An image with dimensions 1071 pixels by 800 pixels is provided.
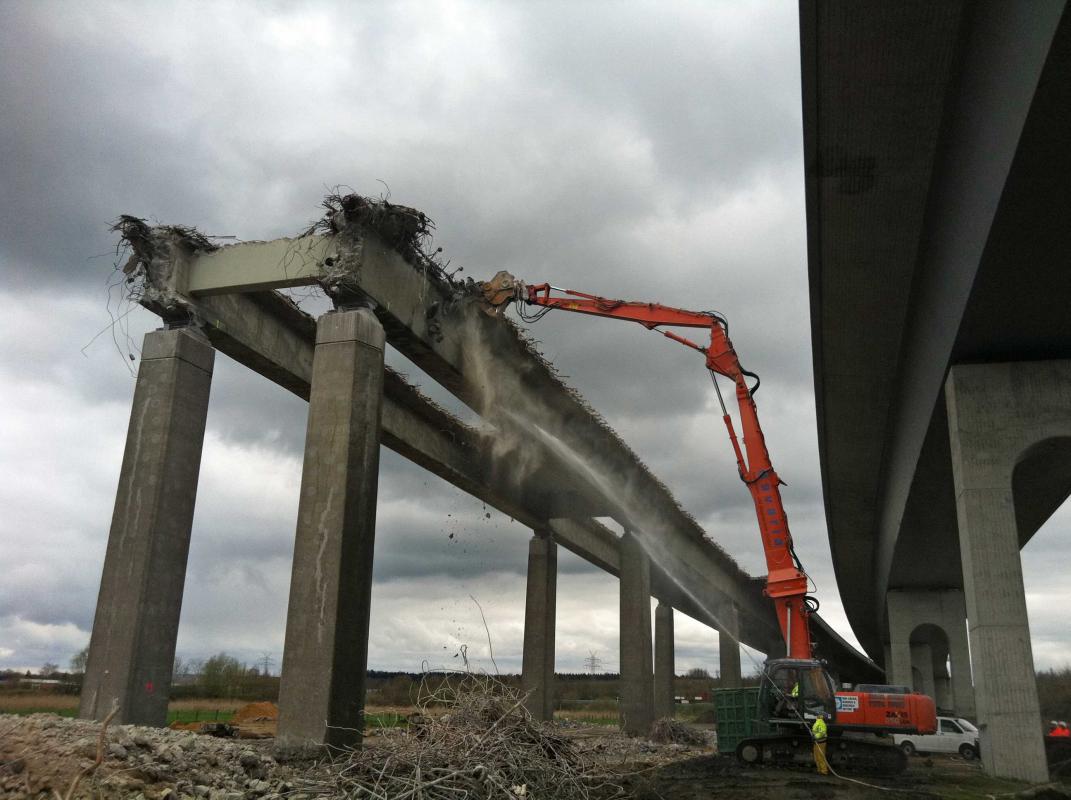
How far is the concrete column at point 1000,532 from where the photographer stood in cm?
1598

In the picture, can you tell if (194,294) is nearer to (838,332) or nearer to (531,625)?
(838,332)

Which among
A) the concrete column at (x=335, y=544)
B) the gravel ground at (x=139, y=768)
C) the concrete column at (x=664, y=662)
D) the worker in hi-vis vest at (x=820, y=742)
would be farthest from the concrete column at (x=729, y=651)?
the gravel ground at (x=139, y=768)

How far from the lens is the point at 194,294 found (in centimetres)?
1791

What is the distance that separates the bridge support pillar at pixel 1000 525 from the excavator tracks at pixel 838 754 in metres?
2.66

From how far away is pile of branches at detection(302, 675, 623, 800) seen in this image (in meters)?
9.59

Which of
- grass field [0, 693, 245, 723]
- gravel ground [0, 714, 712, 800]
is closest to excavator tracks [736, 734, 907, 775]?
gravel ground [0, 714, 712, 800]

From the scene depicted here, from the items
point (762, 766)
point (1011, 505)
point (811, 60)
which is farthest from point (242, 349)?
point (1011, 505)

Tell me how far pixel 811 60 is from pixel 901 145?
2.74 m

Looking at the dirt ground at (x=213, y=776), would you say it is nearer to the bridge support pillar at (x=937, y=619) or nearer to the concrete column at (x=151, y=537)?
the concrete column at (x=151, y=537)

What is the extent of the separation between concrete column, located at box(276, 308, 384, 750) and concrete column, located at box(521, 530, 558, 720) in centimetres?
2214

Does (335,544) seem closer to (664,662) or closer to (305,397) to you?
(305,397)

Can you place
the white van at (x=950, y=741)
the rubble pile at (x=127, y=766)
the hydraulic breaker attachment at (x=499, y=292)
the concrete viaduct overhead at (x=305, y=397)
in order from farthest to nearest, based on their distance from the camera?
the white van at (x=950, y=741), the hydraulic breaker attachment at (x=499, y=292), the concrete viaduct overhead at (x=305, y=397), the rubble pile at (x=127, y=766)

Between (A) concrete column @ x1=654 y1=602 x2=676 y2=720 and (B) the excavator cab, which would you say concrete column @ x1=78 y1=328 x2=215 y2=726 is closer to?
(B) the excavator cab

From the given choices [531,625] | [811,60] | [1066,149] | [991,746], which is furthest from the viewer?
[531,625]
